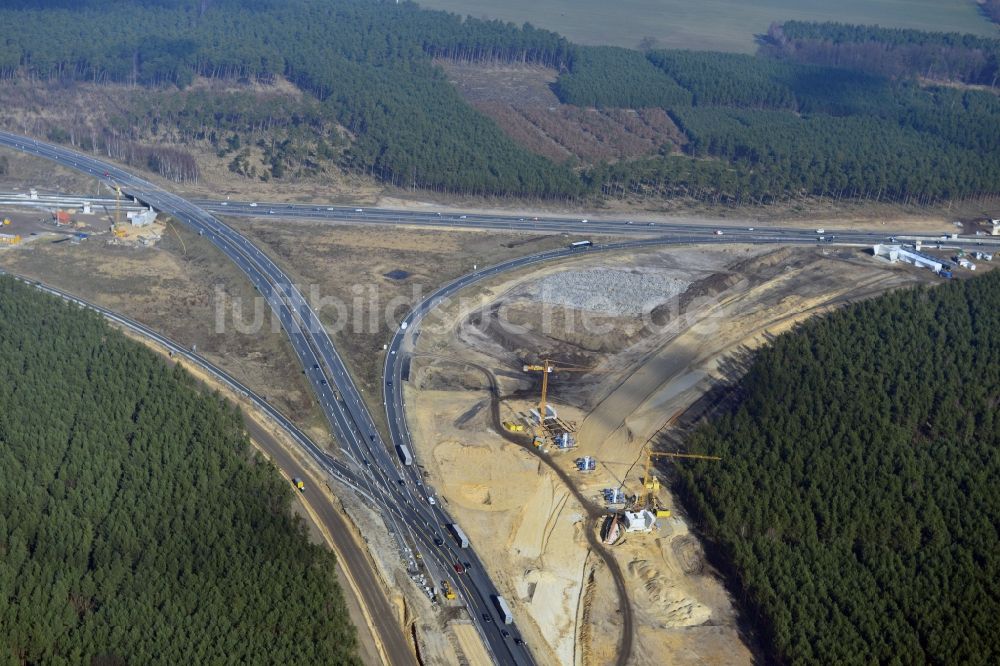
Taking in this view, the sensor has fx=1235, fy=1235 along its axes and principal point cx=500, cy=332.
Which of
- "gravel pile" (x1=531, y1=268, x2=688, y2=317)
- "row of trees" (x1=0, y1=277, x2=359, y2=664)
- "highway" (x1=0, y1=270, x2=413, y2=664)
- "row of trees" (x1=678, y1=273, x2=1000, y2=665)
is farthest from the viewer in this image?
"gravel pile" (x1=531, y1=268, x2=688, y2=317)

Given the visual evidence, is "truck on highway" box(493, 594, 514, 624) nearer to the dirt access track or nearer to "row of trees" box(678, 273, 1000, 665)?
the dirt access track

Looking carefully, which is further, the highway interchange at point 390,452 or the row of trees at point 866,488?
the highway interchange at point 390,452

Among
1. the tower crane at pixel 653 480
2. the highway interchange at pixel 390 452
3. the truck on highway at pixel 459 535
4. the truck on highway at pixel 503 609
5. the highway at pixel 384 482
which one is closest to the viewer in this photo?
the truck on highway at pixel 503 609

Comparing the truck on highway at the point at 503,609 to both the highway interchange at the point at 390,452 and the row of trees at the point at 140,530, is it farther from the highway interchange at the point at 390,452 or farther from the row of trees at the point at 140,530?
the row of trees at the point at 140,530

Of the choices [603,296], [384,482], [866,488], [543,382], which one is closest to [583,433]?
[543,382]

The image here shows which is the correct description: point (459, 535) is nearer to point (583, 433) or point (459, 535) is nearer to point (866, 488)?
point (583, 433)

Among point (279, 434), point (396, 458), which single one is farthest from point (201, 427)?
point (396, 458)

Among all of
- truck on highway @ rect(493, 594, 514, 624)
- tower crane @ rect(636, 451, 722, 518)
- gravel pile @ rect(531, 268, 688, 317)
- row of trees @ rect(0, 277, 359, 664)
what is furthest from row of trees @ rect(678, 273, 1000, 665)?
row of trees @ rect(0, 277, 359, 664)

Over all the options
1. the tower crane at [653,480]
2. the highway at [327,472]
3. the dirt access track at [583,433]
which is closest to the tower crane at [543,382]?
the dirt access track at [583,433]
